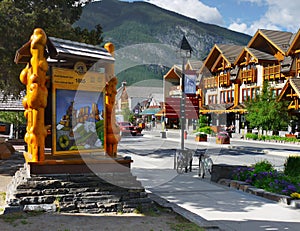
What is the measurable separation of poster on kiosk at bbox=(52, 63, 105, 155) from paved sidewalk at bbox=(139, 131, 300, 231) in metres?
2.30

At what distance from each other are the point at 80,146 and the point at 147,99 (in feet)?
Answer: 247

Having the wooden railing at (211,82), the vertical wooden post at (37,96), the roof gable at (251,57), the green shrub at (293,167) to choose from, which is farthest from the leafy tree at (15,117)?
the wooden railing at (211,82)

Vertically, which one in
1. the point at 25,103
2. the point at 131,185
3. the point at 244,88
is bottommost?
the point at 131,185

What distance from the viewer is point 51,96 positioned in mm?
9047

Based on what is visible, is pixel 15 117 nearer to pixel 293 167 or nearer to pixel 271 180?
pixel 293 167

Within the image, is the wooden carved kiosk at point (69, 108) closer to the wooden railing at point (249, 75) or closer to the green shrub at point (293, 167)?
the green shrub at point (293, 167)

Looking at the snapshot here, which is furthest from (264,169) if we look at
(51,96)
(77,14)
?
(77,14)

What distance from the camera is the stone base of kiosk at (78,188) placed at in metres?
7.66

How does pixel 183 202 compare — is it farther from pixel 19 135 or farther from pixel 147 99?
pixel 147 99

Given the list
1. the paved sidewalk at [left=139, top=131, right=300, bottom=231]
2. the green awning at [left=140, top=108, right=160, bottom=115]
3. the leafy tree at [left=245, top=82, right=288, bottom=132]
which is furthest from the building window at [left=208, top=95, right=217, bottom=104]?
the paved sidewalk at [left=139, top=131, right=300, bottom=231]

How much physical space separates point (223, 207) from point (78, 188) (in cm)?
342

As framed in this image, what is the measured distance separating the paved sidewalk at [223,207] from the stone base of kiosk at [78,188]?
1.06 metres

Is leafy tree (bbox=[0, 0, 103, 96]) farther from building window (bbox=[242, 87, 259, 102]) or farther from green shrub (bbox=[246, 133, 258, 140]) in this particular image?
building window (bbox=[242, 87, 259, 102])

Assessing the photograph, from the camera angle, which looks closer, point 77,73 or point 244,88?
point 77,73
